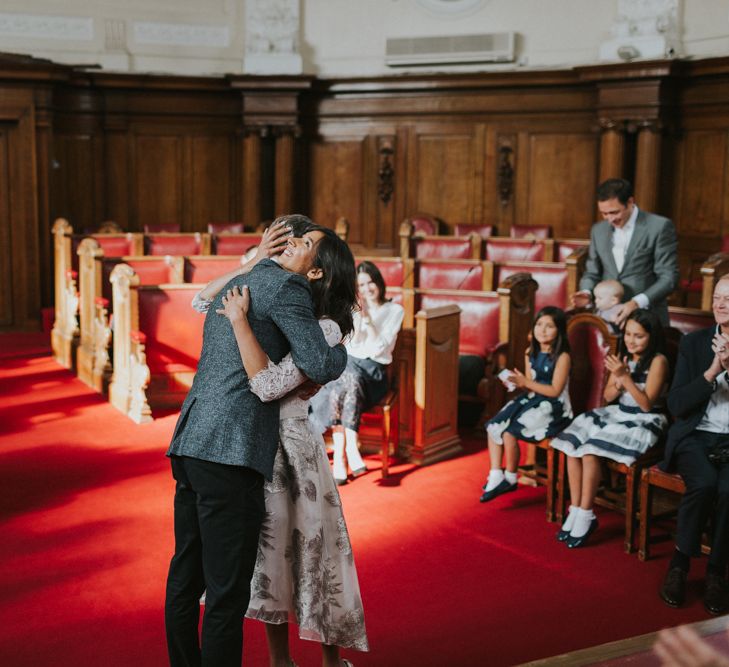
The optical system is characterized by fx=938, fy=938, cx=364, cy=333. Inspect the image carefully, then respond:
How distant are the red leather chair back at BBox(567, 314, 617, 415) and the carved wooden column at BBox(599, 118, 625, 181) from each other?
5.76 metres

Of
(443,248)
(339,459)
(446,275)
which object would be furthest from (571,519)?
(443,248)

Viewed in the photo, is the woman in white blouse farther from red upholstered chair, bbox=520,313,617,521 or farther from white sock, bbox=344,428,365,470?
red upholstered chair, bbox=520,313,617,521

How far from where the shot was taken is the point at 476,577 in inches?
146

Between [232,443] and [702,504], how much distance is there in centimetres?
211

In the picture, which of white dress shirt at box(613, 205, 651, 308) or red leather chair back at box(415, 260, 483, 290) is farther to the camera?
red leather chair back at box(415, 260, 483, 290)

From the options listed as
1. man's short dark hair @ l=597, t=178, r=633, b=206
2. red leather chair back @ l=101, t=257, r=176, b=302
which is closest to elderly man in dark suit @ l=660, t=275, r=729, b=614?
man's short dark hair @ l=597, t=178, r=633, b=206

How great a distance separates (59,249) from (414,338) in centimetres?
452

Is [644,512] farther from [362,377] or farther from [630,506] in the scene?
[362,377]

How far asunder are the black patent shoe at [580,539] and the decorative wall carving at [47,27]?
9.33 metres

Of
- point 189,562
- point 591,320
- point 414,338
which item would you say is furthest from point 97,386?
point 189,562

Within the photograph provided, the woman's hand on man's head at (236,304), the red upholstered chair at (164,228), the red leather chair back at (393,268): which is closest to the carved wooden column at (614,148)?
the red leather chair back at (393,268)

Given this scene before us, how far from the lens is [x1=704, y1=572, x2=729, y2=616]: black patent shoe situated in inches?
135

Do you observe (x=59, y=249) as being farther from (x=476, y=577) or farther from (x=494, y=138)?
(x=476, y=577)

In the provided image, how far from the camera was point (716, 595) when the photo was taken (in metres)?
3.45
